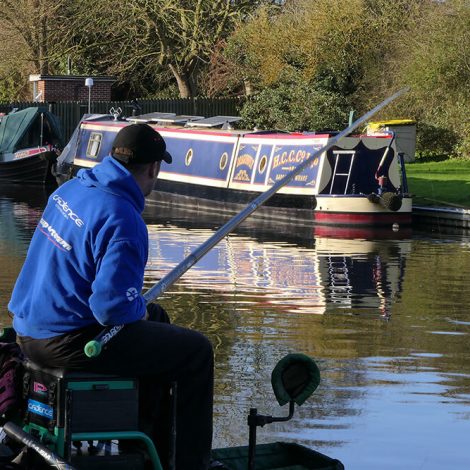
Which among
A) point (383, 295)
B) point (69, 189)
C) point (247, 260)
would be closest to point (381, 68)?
point (247, 260)

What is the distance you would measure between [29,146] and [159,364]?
29.6 meters

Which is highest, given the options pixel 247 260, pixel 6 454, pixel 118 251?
pixel 118 251

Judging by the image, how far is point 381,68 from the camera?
35.3 m

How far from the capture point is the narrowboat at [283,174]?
2209cm

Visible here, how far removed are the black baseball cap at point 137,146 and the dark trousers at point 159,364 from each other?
2.01 ft

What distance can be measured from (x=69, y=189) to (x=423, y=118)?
1157 inches

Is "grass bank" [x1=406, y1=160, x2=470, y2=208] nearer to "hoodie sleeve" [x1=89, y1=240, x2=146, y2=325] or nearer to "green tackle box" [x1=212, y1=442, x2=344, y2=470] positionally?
"green tackle box" [x1=212, y1=442, x2=344, y2=470]

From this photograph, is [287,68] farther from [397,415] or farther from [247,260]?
[397,415]

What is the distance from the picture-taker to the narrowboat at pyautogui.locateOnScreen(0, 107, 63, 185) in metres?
32.5

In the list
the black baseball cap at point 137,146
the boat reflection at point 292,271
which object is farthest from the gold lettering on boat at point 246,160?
the black baseball cap at point 137,146

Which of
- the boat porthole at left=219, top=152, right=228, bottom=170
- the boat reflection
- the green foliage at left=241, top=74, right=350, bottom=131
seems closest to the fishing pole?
the boat reflection

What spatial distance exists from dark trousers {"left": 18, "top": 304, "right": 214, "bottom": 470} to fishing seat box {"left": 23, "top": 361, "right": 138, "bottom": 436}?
0.04m

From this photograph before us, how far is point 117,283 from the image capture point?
458cm

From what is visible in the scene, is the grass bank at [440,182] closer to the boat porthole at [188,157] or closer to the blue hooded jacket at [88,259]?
the boat porthole at [188,157]
